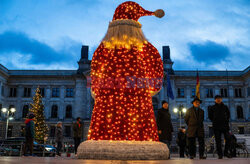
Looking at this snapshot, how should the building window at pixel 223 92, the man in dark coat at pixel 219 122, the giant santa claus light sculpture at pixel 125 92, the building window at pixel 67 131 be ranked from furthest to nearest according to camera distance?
1. the building window at pixel 223 92
2. the building window at pixel 67 131
3. the man in dark coat at pixel 219 122
4. the giant santa claus light sculpture at pixel 125 92

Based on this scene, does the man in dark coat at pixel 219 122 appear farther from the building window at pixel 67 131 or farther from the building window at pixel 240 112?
the building window at pixel 240 112

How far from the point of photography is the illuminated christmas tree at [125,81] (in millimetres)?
7172

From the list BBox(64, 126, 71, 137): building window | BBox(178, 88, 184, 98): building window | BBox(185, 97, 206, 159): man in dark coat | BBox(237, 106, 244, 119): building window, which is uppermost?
BBox(178, 88, 184, 98): building window

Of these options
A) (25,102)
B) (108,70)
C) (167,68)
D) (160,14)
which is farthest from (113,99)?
(25,102)

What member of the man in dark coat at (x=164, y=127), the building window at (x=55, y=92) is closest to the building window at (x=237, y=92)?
the building window at (x=55, y=92)

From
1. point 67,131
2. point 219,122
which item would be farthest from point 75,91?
point 219,122

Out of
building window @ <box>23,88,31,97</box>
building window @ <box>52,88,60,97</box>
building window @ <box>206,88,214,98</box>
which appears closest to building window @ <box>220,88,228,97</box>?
building window @ <box>206,88,214,98</box>

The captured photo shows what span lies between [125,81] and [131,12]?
2.26 m

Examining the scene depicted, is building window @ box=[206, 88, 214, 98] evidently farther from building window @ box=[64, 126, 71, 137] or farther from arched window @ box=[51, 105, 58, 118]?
arched window @ box=[51, 105, 58, 118]

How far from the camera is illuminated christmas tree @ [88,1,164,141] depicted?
7172 millimetres

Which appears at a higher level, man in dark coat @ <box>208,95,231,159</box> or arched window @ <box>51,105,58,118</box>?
arched window @ <box>51,105,58,118</box>

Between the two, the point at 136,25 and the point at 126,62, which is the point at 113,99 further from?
the point at 136,25

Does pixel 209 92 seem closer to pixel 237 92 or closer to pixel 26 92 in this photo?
pixel 237 92

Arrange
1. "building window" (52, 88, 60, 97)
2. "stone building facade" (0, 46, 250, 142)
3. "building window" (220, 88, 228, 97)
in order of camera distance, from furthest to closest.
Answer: "building window" (52, 88, 60, 97) → "building window" (220, 88, 228, 97) → "stone building facade" (0, 46, 250, 142)
